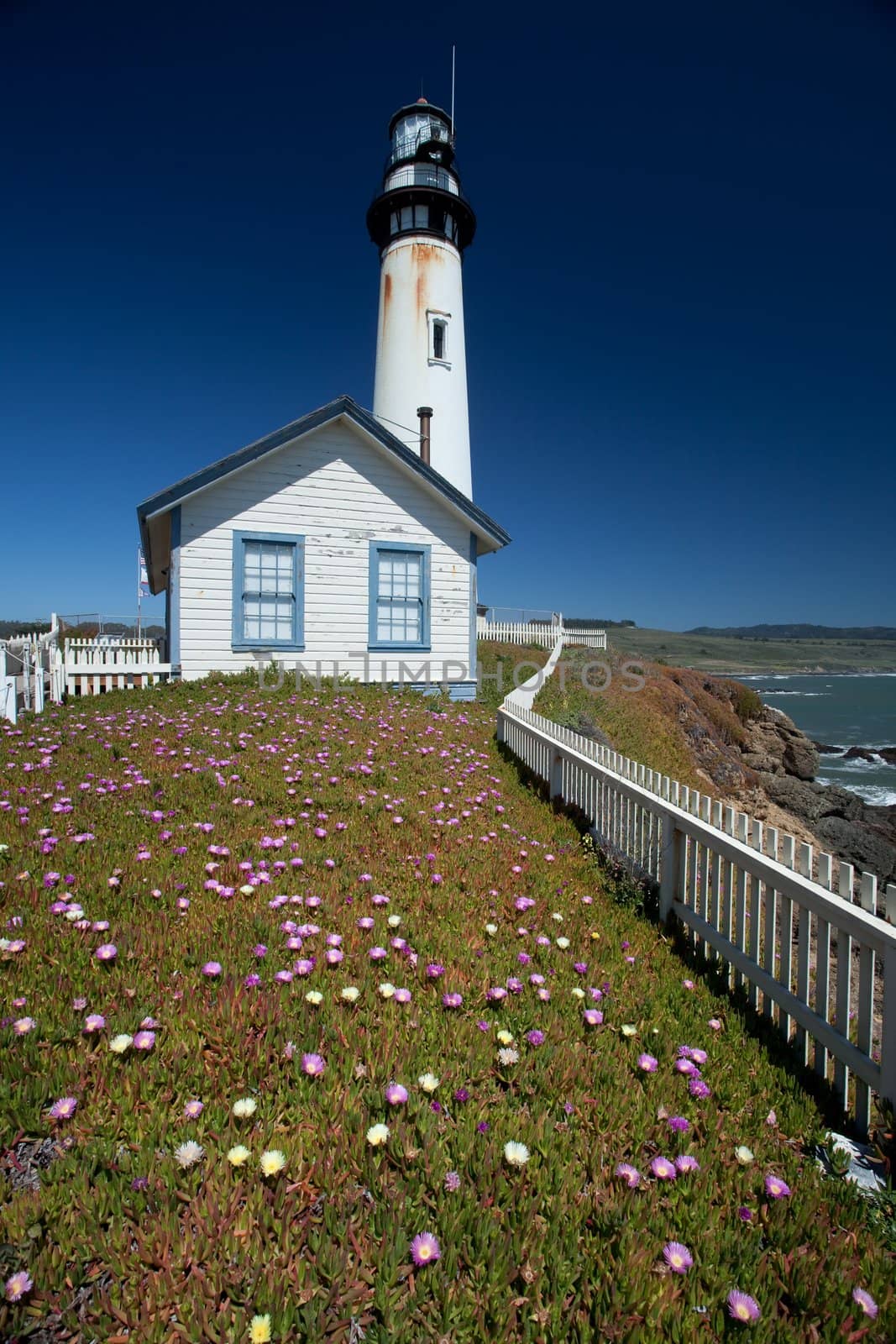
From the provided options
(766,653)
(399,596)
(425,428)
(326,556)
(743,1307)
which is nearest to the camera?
(743,1307)

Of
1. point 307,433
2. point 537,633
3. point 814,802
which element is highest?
point 307,433

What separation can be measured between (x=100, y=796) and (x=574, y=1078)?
196 inches

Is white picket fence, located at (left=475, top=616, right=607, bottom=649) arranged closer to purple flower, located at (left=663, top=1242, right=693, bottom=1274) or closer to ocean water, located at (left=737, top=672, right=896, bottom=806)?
ocean water, located at (left=737, top=672, right=896, bottom=806)

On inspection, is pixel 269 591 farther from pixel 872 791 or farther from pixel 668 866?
pixel 872 791

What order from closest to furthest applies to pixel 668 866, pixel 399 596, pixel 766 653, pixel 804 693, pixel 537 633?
pixel 668 866, pixel 399 596, pixel 537 633, pixel 804 693, pixel 766 653

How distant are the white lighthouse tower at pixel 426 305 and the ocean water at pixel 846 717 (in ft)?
67.9

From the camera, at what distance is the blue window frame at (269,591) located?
1285 centimetres

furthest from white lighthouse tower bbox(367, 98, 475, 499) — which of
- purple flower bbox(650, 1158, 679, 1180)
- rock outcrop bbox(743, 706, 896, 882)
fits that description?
purple flower bbox(650, 1158, 679, 1180)

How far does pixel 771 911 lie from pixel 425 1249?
8.66 ft

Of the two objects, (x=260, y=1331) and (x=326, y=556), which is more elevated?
(x=326, y=556)

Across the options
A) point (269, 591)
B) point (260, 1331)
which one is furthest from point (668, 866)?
point (269, 591)

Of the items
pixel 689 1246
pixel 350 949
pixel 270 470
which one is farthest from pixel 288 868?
pixel 270 470

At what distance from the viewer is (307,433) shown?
13.0 metres

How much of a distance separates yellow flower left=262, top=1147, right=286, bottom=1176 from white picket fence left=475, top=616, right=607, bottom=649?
Result: 24.1m
